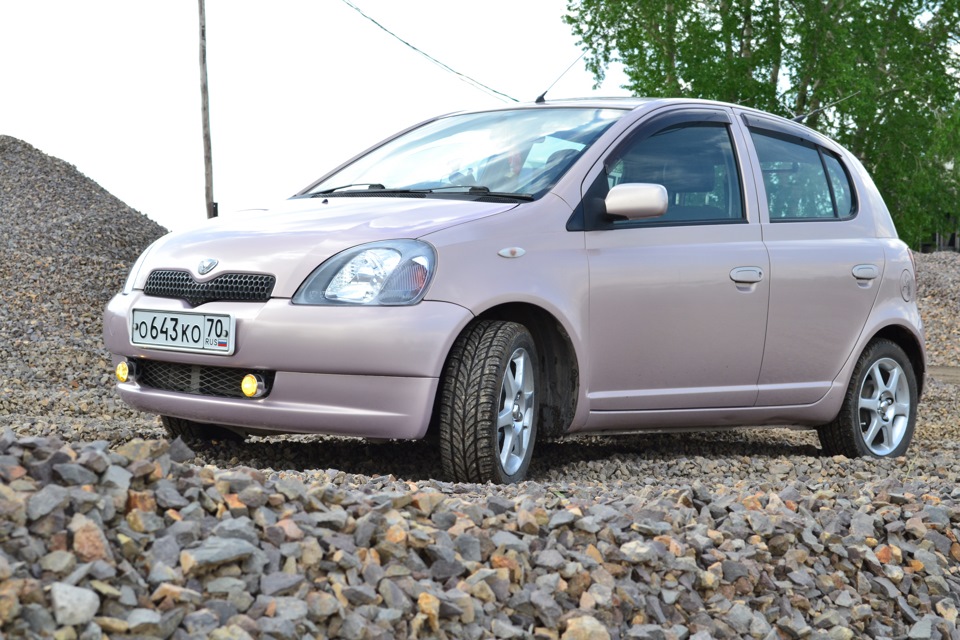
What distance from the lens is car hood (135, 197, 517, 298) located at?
192 inches

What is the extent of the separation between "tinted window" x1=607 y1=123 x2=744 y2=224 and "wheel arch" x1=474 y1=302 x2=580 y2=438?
0.80 m

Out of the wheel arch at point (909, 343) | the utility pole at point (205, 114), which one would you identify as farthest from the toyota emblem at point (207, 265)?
the utility pole at point (205, 114)

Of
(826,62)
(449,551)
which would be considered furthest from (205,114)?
(449,551)

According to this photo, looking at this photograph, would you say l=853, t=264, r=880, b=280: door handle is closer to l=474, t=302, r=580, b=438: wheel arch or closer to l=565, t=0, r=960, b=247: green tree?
l=474, t=302, r=580, b=438: wheel arch

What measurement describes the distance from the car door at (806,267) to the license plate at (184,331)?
9.59 feet

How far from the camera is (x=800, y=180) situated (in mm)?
6941

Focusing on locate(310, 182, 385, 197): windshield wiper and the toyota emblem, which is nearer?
the toyota emblem

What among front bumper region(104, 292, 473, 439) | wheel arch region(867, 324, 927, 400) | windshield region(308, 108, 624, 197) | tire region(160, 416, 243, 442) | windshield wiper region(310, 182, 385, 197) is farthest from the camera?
wheel arch region(867, 324, 927, 400)

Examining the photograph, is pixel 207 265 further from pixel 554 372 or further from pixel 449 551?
pixel 449 551

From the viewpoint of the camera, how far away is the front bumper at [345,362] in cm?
470

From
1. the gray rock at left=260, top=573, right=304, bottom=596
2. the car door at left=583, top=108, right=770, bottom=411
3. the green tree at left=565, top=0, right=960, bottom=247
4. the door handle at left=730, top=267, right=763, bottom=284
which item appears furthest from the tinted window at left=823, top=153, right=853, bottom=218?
the green tree at left=565, top=0, right=960, bottom=247

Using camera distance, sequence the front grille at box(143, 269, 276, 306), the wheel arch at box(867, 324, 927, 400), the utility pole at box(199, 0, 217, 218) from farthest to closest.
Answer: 1. the utility pole at box(199, 0, 217, 218)
2. the wheel arch at box(867, 324, 927, 400)
3. the front grille at box(143, 269, 276, 306)

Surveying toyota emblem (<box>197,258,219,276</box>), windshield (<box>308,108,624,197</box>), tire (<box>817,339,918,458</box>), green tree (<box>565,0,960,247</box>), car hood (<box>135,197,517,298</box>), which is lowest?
tire (<box>817,339,918,458</box>)

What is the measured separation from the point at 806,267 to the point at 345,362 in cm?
292
